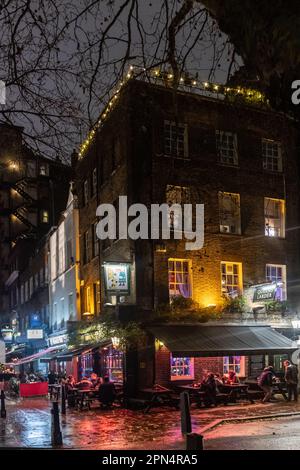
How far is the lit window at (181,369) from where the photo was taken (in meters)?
25.3

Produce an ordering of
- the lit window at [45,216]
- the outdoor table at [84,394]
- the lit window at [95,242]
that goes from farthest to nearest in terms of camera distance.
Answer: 1. the lit window at [45,216]
2. the lit window at [95,242]
3. the outdoor table at [84,394]

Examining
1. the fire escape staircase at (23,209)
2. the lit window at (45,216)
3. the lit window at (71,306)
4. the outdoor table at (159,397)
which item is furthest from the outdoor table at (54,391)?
the lit window at (45,216)

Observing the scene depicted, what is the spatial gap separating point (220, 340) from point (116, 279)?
186 inches

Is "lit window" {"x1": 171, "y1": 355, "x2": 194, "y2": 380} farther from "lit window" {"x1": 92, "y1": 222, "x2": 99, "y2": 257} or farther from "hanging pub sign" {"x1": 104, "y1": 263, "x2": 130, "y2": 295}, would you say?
"lit window" {"x1": 92, "y1": 222, "x2": 99, "y2": 257}

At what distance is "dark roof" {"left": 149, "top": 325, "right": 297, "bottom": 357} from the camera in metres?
22.7

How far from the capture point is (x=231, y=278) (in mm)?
27328

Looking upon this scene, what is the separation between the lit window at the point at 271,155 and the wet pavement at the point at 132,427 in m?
11.2

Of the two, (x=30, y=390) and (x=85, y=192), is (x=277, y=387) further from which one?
(x=30, y=390)

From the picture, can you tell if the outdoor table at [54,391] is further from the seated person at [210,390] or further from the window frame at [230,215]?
the window frame at [230,215]

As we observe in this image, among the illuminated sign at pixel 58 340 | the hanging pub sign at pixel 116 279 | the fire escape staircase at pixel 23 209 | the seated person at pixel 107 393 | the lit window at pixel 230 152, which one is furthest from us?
the fire escape staircase at pixel 23 209

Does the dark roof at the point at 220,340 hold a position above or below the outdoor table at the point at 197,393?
above

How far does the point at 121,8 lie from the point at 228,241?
19744 millimetres

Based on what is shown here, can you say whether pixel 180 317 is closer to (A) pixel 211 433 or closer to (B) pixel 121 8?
(A) pixel 211 433

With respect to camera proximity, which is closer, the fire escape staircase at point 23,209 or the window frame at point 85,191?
the window frame at point 85,191
